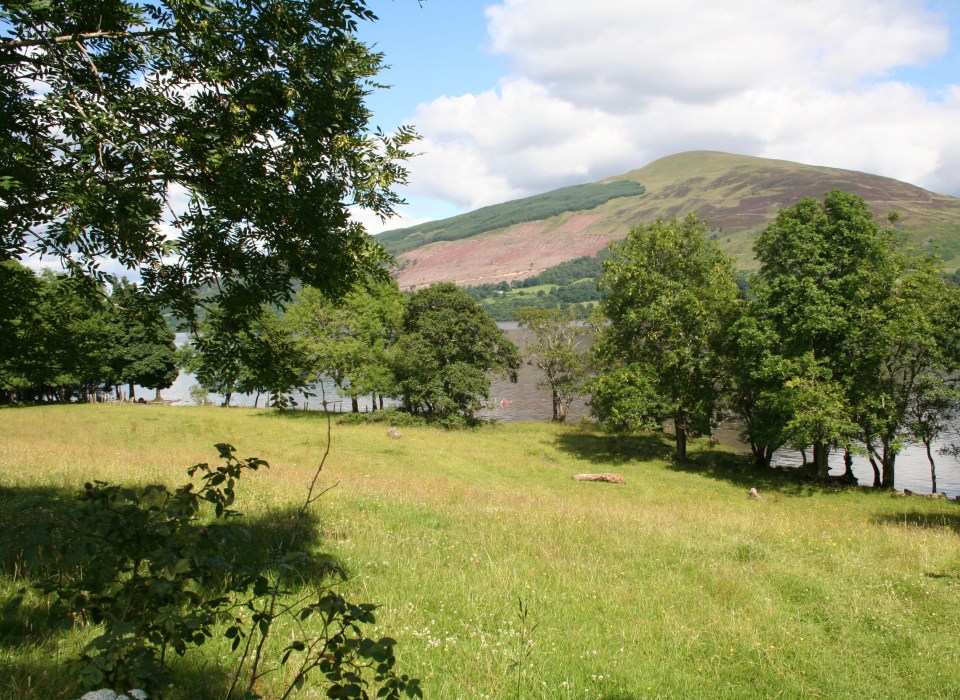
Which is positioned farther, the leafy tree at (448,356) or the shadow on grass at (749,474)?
the leafy tree at (448,356)

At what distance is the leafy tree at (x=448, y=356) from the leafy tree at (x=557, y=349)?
20.3ft

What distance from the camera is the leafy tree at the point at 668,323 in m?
33.7

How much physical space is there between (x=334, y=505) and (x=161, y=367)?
5988 centimetres

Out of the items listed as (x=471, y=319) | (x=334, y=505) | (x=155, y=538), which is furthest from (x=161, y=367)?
(x=155, y=538)

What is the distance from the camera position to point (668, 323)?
1355 inches

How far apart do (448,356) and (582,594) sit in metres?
39.3

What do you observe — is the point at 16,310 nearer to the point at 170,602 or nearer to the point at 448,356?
the point at 170,602

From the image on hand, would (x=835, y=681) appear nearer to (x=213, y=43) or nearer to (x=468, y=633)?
(x=468, y=633)

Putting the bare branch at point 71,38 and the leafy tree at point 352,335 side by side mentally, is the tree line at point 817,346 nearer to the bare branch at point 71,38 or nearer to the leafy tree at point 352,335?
the leafy tree at point 352,335

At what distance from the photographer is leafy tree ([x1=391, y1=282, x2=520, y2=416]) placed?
45562mm

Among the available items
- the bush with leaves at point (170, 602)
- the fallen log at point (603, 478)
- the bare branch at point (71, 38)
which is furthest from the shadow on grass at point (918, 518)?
the bare branch at point (71, 38)

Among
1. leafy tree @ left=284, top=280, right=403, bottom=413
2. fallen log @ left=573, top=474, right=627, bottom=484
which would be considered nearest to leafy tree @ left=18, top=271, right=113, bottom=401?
fallen log @ left=573, top=474, right=627, bottom=484

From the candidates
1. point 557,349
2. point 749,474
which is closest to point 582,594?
point 749,474

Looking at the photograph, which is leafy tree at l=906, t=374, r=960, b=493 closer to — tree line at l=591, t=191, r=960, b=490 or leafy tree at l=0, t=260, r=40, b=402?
tree line at l=591, t=191, r=960, b=490
